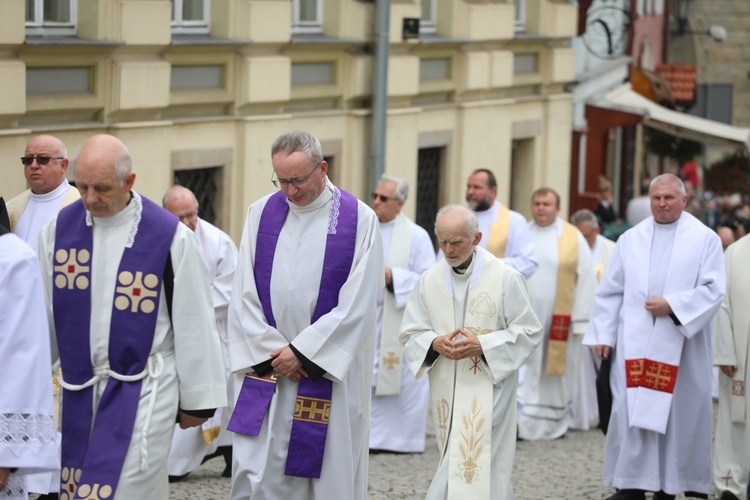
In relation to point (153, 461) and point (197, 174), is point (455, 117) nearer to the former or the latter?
point (197, 174)

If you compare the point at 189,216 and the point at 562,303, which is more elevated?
the point at 189,216

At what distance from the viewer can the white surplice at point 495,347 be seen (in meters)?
8.24

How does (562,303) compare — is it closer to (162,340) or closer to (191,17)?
(191,17)

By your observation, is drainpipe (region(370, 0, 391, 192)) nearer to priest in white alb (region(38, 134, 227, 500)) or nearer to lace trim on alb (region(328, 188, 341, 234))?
lace trim on alb (region(328, 188, 341, 234))

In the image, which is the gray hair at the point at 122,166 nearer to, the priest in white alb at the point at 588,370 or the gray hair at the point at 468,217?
the gray hair at the point at 468,217

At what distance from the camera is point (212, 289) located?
966 centimetres

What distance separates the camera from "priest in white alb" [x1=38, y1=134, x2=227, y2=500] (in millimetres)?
6406

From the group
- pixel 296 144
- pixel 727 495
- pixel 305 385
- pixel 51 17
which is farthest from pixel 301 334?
pixel 51 17

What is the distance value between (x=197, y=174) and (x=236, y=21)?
51.3 inches

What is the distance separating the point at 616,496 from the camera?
9.81 metres

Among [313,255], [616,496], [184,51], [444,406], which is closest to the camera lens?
[313,255]

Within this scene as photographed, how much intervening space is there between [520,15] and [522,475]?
10.3 meters

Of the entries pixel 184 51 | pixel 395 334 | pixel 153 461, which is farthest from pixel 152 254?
pixel 184 51

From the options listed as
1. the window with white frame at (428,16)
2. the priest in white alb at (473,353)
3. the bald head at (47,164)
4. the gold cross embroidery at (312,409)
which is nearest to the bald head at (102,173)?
the gold cross embroidery at (312,409)
